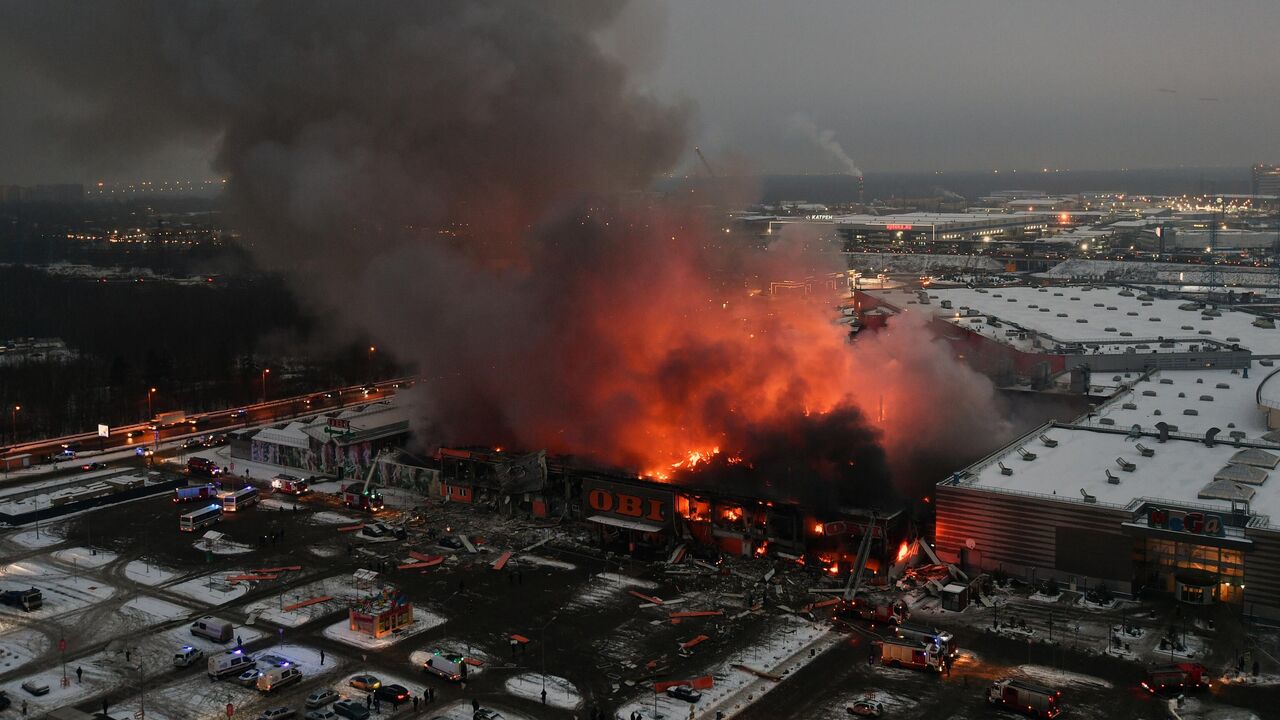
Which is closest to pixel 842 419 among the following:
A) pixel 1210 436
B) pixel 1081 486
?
pixel 1081 486

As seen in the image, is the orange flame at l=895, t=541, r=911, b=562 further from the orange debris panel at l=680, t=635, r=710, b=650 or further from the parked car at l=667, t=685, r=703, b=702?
the parked car at l=667, t=685, r=703, b=702

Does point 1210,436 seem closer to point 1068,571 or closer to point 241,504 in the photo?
point 1068,571

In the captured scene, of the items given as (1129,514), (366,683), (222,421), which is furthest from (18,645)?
(222,421)

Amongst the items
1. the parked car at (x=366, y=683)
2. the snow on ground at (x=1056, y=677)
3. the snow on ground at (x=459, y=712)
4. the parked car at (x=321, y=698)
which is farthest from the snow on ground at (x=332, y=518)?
the snow on ground at (x=1056, y=677)

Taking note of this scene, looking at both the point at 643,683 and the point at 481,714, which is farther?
the point at 643,683

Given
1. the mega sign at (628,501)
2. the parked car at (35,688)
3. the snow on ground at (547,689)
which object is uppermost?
the mega sign at (628,501)

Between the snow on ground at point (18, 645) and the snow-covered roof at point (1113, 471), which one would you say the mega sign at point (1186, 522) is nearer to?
the snow-covered roof at point (1113, 471)
